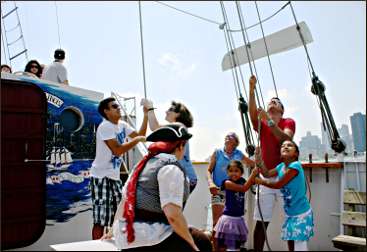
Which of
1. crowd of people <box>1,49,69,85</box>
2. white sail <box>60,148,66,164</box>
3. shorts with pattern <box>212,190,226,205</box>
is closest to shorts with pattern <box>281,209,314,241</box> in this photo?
shorts with pattern <box>212,190,226,205</box>

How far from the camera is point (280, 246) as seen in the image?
318 cm

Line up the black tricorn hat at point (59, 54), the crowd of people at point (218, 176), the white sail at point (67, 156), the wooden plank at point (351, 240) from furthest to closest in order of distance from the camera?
the black tricorn hat at point (59, 54)
the white sail at point (67, 156)
the wooden plank at point (351, 240)
the crowd of people at point (218, 176)

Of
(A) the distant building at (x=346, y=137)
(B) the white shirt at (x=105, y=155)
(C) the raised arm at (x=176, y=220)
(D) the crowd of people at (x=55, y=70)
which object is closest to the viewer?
(C) the raised arm at (x=176, y=220)

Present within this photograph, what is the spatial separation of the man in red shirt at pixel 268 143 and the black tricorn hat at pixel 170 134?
1.10 metres

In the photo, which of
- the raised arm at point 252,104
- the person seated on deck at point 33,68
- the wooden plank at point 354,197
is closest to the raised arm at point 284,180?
the raised arm at point 252,104

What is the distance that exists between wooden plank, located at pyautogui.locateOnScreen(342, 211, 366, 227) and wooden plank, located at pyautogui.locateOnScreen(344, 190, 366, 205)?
0.10m

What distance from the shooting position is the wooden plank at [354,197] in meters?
2.84

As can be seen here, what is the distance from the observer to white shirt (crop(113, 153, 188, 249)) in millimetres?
1169

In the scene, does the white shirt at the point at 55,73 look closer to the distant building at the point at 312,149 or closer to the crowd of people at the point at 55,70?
the crowd of people at the point at 55,70

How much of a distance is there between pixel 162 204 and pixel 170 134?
0.29 m

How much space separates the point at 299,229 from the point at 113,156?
4.28 ft

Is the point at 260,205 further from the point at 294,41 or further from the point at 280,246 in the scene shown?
the point at 294,41

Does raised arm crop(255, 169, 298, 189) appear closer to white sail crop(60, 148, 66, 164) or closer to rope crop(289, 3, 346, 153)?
rope crop(289, 3, 346, 153)

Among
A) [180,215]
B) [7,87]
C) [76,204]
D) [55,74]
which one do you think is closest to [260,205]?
[180,215]
